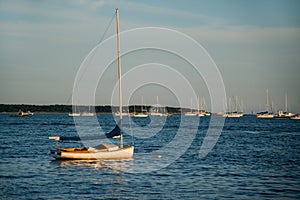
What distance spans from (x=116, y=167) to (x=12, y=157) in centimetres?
1507

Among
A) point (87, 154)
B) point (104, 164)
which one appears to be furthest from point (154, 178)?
point (87, 154)

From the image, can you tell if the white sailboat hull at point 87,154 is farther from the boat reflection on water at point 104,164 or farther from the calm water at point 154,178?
the calm water at point 154,178

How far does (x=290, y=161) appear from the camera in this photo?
53.7 meters

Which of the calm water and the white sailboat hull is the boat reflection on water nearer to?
the calm water

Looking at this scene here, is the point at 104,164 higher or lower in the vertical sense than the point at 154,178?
higher

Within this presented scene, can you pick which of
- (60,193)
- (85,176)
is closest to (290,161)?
(85,176)

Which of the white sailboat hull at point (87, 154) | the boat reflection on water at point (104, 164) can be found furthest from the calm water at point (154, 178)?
the white sailboat hull at point (87, 154)

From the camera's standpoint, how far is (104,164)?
4878 centimetres

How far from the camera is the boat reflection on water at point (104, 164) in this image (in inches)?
1812

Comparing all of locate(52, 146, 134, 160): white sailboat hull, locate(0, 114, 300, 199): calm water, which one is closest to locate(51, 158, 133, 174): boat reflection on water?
locate(0, 114, 300, 199): calm water

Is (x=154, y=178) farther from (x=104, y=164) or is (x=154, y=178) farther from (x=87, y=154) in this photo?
(x=87, y=154)

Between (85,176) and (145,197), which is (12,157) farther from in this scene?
(145,197)

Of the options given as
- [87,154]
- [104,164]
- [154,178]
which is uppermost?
[87,154]

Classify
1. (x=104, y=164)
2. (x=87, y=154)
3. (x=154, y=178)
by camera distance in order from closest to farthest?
(x=154, y=178)
(x=104, y=164)
(x=87, y=154)
